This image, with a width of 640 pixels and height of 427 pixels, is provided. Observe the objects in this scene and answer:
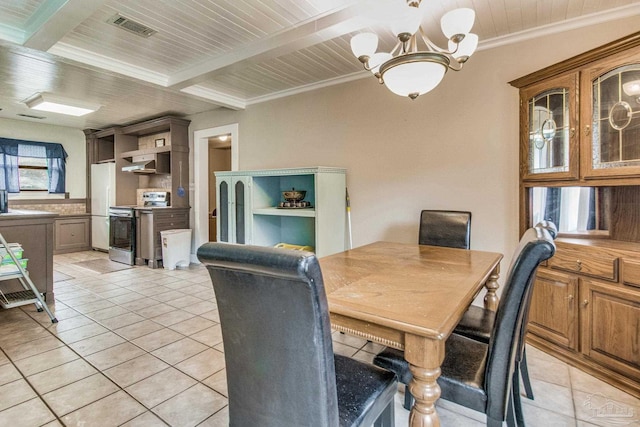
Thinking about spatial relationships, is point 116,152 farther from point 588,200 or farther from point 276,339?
point 588,200

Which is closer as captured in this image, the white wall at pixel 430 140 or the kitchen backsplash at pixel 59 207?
the white wall at pixel 430 140

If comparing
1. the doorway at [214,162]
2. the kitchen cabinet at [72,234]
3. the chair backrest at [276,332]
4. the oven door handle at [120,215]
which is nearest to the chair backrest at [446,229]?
the chair backrest at [276,332]

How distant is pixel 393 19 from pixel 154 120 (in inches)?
207

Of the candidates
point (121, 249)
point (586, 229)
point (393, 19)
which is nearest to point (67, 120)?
point (121, 249)

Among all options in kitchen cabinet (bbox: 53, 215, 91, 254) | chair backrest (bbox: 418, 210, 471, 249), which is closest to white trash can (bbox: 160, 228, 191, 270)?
kitchen cabinet (bbox: 53, 215, 91, 254)

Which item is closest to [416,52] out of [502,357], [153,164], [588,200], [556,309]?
[502,357]

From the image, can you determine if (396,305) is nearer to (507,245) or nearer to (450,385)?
(450,385)

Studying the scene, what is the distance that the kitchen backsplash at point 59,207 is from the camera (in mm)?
6238

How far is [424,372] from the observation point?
1105mm

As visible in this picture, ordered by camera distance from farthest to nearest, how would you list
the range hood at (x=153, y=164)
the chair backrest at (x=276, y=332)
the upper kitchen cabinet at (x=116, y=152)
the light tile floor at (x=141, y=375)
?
1. the upper kitchen cabinet at (x=116, y=152)
2. the range hood at (x=153, y=164)
3. the light tile floor at (x=141, y=375)
4. the chair backrest at (x=276, y=332)

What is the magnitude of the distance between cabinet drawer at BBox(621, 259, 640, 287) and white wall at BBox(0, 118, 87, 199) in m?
8.70

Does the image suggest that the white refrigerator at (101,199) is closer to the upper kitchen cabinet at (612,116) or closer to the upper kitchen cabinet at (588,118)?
the upper kitchen cabinet at (588,118)

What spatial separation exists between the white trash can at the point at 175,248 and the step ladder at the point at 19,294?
6.46ft

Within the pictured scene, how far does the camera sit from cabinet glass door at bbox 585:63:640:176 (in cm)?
208
